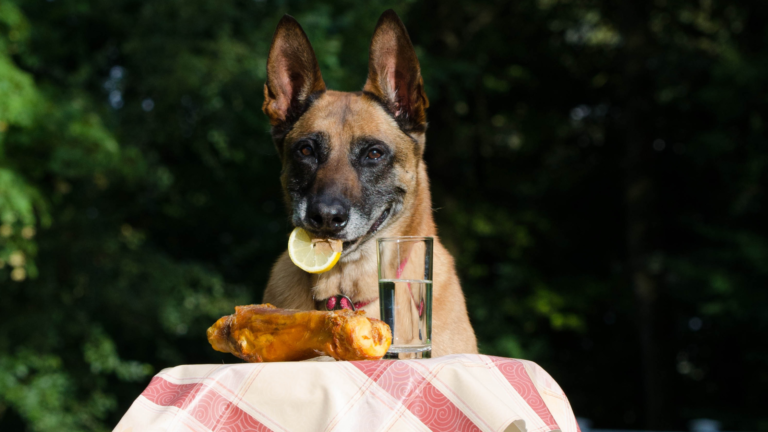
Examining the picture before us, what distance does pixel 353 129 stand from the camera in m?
2.80

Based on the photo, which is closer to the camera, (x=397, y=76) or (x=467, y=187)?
(x=397, y=76)

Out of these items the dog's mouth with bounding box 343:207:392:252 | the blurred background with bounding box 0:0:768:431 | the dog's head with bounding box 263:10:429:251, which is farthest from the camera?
the blurred background with bounding box 0:0:768:431

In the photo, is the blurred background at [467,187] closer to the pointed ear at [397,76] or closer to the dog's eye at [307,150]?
the dog's eye at [307,150]

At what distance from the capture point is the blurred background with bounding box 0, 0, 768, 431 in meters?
8.41

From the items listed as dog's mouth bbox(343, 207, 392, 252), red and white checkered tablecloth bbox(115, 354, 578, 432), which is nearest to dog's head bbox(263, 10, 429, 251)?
dog's mouth bbox(343, 207, 392, 252)

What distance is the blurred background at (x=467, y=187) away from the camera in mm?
8414

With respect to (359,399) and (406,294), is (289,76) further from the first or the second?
(359,399)

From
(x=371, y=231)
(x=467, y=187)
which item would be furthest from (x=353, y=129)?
(x=467, y=187)

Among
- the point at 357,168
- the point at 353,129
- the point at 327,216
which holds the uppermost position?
the point at 353,129

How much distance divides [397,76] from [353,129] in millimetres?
302

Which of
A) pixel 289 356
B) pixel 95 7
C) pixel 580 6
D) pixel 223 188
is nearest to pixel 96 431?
pixel 223 188

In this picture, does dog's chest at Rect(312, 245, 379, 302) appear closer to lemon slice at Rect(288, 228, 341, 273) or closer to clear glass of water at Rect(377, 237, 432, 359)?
lemon slice at Rect(288, 228, 341, 273)

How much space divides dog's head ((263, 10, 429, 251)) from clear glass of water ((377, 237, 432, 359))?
67 centimetres

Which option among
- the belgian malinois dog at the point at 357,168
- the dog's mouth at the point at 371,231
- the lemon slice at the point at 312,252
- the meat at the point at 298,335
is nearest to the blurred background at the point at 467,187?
the belgian malinois dog at the point at 357,168
